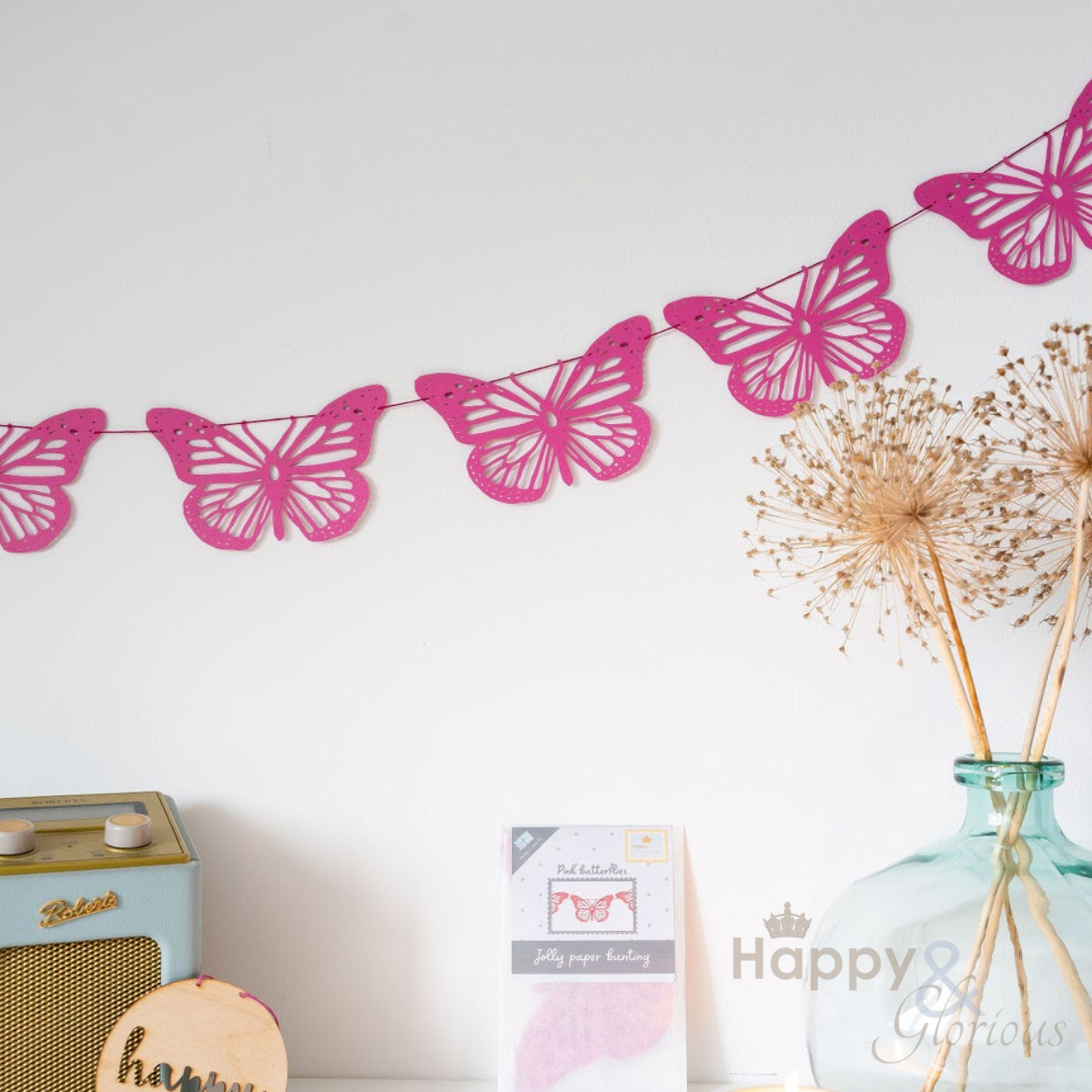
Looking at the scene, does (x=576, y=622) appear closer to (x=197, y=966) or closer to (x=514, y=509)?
(x=514, y=509)

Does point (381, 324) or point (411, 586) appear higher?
point (381, 324)

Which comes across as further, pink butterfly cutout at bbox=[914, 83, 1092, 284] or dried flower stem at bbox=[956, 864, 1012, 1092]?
pink butterfly cutout at bbox=[914, 83, 1092, 284]

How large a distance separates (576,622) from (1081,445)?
0.46m

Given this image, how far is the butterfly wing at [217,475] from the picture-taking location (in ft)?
3.43

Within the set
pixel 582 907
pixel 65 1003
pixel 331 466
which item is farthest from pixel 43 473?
pixel 582 907

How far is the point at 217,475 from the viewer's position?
105 centimetres

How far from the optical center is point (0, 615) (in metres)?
1.04

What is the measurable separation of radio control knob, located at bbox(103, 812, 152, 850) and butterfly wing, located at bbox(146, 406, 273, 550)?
0.30 meters

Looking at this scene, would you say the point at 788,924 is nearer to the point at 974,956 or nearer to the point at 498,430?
the point at 974,956

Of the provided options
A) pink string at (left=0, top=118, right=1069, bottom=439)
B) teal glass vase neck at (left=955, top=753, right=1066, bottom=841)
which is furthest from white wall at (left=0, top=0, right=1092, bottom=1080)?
teal glass vase neck at (left=955, top=753, right=1066, bottom=841)

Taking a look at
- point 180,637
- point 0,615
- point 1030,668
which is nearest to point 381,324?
point 180,637

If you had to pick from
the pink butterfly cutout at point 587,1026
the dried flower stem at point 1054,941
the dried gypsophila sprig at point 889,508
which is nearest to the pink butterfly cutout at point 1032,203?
the dried gypsophila sprig at point 889,508

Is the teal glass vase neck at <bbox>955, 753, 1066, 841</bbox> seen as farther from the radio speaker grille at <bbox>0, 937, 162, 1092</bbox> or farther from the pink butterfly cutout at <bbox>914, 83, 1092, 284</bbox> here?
the radio speaker grille at <bbox>0, 937, 162, 1092</bbox>

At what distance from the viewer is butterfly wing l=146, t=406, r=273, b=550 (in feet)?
3.43
